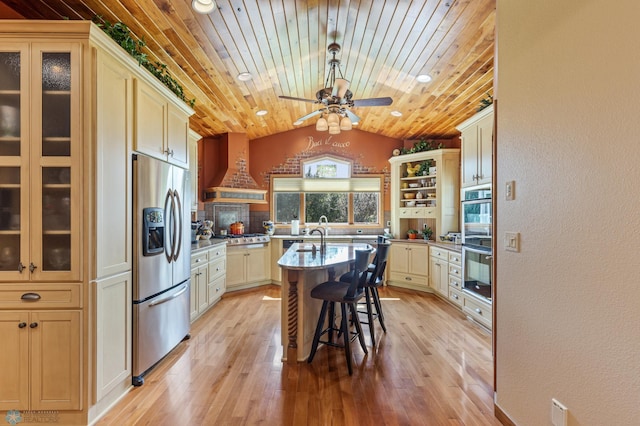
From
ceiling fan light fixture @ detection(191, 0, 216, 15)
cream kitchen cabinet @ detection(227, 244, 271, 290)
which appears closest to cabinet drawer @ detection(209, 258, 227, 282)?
cream kitchen cabinet @ detection(227, 244, 271, 290)

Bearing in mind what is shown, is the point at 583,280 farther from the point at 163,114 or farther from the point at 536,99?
the point at 163,114

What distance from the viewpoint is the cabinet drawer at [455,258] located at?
4282 mm

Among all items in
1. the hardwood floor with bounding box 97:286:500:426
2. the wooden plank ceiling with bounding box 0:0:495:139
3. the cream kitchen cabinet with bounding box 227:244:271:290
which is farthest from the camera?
the cream kitchen cabinet with bounding box 227:244:271:290

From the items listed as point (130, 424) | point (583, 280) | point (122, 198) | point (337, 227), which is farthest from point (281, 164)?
point (583, 280)

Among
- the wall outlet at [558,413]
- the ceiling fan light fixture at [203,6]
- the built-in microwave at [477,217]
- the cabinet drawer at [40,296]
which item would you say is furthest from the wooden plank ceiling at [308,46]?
the wall outlet at [558,413]

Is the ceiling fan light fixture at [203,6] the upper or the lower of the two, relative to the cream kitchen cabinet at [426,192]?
upper

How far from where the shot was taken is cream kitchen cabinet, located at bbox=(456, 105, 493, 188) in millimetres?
3682

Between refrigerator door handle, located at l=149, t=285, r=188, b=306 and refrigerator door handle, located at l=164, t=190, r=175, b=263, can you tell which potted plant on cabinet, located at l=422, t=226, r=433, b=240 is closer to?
refrigerator door handle, located at l=149, t=285, r=188, b=306

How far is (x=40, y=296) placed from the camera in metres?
1.93

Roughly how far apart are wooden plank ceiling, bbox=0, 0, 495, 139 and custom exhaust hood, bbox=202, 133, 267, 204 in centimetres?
97

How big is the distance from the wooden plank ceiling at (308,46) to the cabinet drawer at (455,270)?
7.37 feet

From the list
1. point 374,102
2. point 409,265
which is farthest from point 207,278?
point 409,265

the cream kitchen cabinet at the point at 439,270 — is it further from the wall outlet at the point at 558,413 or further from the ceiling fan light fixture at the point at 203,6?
the ceiling fan light fixture at the point at 203,6

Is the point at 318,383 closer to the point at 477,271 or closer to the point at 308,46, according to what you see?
the point at 477,271
